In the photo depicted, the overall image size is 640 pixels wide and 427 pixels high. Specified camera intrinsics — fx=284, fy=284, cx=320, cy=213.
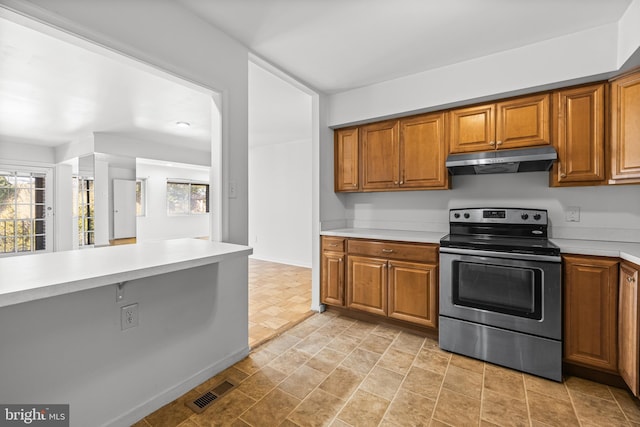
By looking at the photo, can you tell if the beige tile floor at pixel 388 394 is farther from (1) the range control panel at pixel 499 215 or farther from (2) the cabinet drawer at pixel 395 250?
(1) the range control panel at pixel 499 215

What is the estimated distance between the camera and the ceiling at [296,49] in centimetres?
182

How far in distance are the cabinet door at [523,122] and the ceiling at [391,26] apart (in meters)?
0.45

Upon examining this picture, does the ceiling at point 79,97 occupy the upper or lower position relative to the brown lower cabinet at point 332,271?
upper

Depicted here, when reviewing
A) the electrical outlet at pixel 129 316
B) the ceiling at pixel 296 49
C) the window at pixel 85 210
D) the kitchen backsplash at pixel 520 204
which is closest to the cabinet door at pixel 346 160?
the kitchen backsplash at pixel 520 204

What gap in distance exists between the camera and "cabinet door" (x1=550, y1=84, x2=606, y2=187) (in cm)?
210

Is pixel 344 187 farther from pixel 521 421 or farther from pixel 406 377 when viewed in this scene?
pixel 521 421

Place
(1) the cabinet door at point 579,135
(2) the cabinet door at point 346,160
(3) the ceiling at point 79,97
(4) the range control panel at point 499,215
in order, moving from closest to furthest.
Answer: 1. (1) the cabinet door at point 579,135
2. (3) the ceiling at point 79,97
3. (4) the range control panel at point 499,215
4. (2) the cabinet door at point 346,160

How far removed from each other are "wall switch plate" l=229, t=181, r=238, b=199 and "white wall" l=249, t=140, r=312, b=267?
3.02m

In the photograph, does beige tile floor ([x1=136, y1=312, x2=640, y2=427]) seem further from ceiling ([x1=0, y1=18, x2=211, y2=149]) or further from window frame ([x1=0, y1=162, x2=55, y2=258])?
window frame ([x1=0, y1=162, x2=55, y2=258])

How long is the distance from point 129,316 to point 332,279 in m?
1.94

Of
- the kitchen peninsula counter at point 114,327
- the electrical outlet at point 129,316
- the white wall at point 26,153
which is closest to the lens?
the kitchen peninsula counter at point 114,327

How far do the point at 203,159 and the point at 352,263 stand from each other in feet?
15.8

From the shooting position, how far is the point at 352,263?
A: 2936 mm

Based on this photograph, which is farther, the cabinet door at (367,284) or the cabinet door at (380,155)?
the cabinet door at (380,155)
